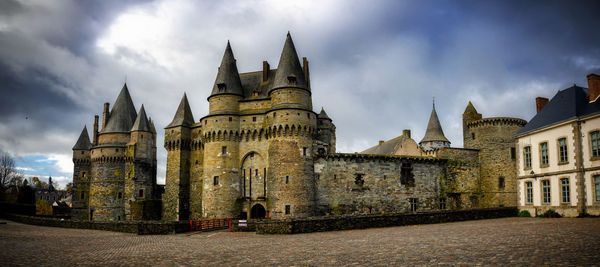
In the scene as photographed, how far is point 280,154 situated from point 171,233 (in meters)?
11.5

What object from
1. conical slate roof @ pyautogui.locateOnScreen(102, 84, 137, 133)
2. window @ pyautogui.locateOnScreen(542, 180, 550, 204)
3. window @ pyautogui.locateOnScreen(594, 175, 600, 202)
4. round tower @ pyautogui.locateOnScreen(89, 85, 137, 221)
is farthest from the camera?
conical slate roof @ pyautogui.locateOnScreen(102, 84, 137, 133)

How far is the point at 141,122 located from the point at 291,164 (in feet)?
75.2

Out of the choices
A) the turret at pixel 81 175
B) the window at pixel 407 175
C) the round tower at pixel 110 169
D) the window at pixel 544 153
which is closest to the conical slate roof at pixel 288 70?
the window at pixel 407 175

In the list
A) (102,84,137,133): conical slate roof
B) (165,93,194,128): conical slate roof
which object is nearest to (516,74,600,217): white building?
(165,93,194,128): conical slate roof

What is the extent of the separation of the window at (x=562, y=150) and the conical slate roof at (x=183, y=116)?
33.0m

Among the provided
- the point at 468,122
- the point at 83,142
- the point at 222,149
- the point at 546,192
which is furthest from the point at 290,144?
the point at 83,142

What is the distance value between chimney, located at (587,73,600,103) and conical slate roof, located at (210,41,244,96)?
27.5m

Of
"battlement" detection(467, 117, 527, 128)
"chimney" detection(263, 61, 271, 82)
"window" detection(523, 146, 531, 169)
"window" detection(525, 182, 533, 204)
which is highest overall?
"chimney" detection(263, 61, 271, 82)

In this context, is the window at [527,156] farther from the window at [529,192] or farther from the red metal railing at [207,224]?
the red metal railing at [207,224]

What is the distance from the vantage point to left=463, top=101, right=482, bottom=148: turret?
132 feet

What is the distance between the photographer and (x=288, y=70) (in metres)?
36.5

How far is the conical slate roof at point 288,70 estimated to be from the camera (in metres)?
36.2

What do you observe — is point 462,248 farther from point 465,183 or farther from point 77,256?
point 465,183

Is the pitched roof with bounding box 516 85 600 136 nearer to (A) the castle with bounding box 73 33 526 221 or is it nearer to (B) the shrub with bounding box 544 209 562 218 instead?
(B) the shrub with bounding box 544 209 562 218
